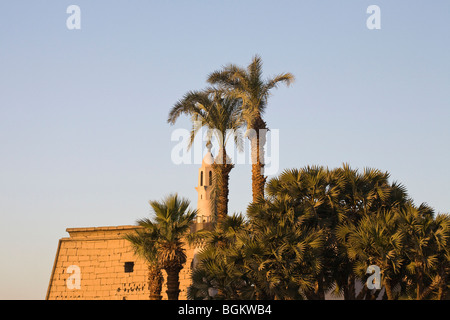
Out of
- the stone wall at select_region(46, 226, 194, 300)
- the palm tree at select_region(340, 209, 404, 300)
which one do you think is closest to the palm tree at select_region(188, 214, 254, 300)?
the palm tree at select_region(340, 209, 404, 300)

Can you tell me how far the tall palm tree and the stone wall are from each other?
910cm

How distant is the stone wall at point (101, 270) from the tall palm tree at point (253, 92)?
358 inches

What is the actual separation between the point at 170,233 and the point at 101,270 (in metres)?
13.7

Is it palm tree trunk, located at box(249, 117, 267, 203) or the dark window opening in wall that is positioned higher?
palm tree trunk, located at box(249, 117, 267, 203)

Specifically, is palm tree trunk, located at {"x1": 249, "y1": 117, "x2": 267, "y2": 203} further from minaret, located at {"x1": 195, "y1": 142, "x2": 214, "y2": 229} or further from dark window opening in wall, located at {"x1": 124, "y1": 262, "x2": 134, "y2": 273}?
minaret, located at {"x1": 195, "y1": 142, "x2": 214, "y2": 229}

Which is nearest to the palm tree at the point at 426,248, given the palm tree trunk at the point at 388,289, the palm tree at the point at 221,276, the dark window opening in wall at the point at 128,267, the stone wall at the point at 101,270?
the palm tree trunk at the point at 388,289

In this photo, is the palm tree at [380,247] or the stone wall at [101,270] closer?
the palm tree at [380,247]

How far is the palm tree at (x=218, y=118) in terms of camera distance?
34.2 m

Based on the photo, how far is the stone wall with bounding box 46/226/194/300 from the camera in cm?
3875

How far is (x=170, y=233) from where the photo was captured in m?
28.4

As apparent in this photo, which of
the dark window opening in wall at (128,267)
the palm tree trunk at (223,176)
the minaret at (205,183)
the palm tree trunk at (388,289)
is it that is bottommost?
the palm tree trunk at (388,289)

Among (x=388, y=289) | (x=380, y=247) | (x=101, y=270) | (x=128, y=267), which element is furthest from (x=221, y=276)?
(x=101, y=270)

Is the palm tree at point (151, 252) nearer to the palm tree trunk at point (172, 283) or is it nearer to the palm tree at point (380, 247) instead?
the palm tree trunk at point (172, 283)

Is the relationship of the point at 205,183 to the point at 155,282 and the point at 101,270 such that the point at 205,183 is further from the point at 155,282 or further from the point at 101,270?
the point at 155,282
